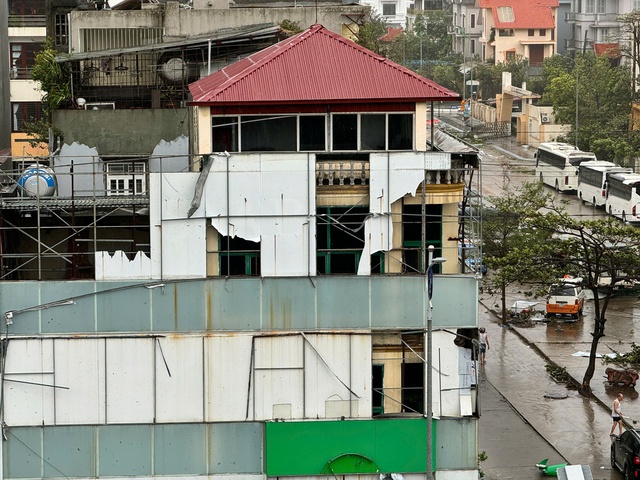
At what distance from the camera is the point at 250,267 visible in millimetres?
29953

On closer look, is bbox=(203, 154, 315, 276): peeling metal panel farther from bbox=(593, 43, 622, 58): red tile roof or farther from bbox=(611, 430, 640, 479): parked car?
bbox=(593, 43, 622, 58): red tile roof

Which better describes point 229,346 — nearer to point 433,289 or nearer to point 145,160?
point 433,289

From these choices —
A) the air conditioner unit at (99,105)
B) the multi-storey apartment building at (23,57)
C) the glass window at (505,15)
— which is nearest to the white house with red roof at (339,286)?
the air conditioner unit at (99,105)

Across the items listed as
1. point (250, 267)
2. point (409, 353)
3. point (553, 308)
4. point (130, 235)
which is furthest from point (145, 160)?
point (553, 308)

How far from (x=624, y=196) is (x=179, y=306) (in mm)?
46191

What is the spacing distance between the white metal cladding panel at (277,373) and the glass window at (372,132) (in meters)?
4.30

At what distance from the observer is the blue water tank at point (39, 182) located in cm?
3148

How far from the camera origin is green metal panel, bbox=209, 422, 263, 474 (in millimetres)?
29672

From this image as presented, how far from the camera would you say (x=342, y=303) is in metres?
29.7

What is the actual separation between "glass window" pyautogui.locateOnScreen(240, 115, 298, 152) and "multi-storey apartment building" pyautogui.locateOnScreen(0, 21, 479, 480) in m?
0.61

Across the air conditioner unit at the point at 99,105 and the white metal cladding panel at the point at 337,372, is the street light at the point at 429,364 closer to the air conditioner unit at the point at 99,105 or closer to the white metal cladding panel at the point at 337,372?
the white metal cladding panel at the point at 337,372

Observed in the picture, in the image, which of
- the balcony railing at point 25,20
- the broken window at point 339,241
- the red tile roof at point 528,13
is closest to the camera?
the broken window at point 339,241

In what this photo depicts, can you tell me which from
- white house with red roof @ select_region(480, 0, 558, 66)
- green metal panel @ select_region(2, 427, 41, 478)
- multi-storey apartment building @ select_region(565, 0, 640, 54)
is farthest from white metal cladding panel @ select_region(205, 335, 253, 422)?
multi-storey apartment building @ select_region(565, 0, 640, 54)

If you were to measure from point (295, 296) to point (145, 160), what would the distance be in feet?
27.1
